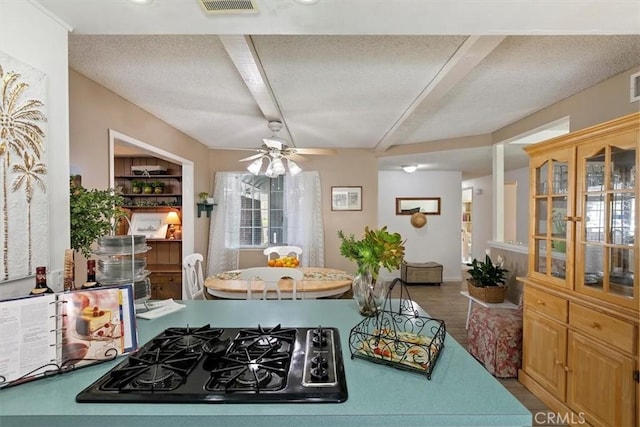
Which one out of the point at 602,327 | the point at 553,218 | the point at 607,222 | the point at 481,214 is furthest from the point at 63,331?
the point at 481,214

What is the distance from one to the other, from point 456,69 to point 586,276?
1580 mm

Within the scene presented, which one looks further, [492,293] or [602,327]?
[492,293]

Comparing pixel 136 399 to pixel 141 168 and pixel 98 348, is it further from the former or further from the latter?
pixel 141 168

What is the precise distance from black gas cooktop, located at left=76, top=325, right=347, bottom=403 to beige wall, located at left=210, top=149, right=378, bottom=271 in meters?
3.56

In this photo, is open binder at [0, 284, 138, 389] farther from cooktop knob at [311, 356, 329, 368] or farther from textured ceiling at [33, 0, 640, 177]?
textured ceiling at [33, 0, 640, 177]

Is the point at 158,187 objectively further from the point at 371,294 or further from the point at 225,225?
the point at 371,294

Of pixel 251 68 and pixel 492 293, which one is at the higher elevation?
pixel 251 68

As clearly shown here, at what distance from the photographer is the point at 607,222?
1.85 metres

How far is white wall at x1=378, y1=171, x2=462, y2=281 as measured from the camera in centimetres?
630

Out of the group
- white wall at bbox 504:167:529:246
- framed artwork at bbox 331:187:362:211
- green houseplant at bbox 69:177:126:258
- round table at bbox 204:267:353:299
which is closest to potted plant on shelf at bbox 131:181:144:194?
round table at bbox 204:267:353:299

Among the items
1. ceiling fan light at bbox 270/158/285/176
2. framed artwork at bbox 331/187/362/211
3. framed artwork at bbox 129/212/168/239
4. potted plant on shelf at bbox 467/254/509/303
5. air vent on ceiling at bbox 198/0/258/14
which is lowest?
potted plant on shelf at bbox 467/254/509/303

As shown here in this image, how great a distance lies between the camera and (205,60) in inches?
78.3

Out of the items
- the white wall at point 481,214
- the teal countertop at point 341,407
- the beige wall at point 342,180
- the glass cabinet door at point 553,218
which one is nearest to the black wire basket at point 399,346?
the teal countertop at point 341,407

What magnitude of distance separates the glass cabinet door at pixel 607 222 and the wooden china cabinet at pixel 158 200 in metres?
4.44
